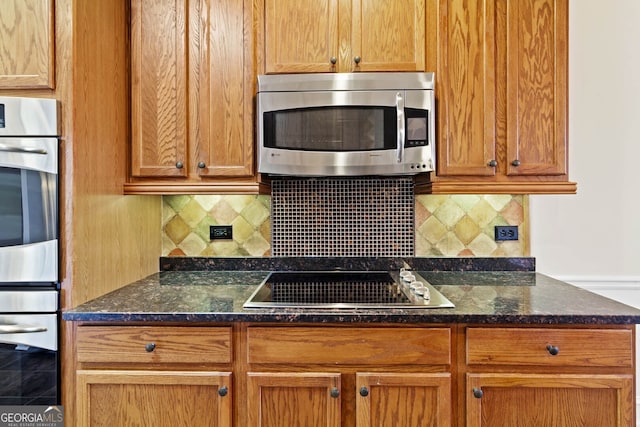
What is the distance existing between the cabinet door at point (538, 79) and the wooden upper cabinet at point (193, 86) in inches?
43.6

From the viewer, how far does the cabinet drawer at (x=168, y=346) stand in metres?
1.34

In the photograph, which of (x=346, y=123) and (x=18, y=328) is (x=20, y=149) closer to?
(x=18, y=328)

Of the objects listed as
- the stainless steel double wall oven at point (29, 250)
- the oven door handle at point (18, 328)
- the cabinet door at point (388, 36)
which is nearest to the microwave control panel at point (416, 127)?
the cabinet door at point (388, 36)

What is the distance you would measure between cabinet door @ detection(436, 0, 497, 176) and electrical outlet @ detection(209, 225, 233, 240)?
43.8 inches

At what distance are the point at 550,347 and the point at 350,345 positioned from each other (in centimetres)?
65

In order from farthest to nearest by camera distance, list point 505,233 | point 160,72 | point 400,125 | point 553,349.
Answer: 1. point 505,233
2. point 160,72
3. point 400,125
4. point 553,349

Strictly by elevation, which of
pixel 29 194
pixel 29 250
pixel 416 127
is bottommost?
pixel 29 250

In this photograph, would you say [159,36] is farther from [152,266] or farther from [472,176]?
[472,176]

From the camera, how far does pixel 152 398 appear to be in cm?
135

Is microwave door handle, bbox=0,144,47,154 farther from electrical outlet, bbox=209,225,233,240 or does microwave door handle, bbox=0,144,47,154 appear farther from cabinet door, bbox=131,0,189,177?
electrical outlet, bbox=209,225,233,240

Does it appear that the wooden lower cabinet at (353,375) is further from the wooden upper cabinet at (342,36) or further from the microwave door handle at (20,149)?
the wooden upper cabinet at (342,36)

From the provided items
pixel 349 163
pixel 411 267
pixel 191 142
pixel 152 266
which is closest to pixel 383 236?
pixel 411 267

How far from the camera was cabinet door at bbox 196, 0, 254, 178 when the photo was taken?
5.65 ft

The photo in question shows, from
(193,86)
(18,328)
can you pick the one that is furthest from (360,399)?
(193,86)
